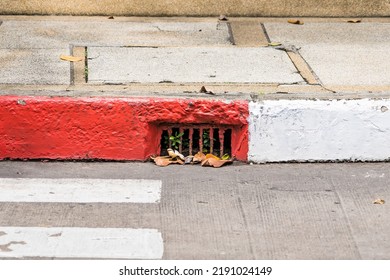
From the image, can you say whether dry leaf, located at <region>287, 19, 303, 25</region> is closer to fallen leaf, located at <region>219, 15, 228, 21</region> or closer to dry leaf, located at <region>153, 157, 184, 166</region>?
fallen leaf, located at <region>219, 15, 228, 21</region>

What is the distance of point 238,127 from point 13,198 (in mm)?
1398

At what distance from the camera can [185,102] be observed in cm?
561

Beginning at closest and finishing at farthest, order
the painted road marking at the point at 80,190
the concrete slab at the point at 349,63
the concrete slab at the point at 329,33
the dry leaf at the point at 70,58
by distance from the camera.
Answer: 1. the painted road marking at the point at 80,190
2. the concrete slab at the point at 349,63
3. the dry leaf at the point at 70,58
4. the concrete slab at the point at 329,33

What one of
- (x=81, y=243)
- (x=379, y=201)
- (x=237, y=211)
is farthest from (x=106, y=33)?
(x=81, y=243)

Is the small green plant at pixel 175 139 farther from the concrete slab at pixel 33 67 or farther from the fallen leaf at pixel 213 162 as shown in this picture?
the concrete slab at pixel 33 67

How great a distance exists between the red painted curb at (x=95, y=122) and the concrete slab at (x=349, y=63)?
866mm

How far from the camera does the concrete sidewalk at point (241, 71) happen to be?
564 cm

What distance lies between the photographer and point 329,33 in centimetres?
738

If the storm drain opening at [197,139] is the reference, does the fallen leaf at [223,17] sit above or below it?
below

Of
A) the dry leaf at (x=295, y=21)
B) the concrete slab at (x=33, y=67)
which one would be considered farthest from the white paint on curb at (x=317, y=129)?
the dry leaf at (x=295, y=21)

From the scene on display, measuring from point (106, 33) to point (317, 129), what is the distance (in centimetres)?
220

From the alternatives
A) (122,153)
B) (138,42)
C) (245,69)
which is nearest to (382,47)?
(245,69)

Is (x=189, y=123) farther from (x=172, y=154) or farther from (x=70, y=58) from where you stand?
(x=70, y=58)
